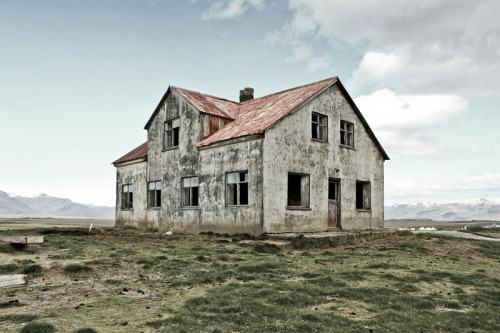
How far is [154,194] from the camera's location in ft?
84.6

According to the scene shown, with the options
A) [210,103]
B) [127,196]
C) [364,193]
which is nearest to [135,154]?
[127,196]

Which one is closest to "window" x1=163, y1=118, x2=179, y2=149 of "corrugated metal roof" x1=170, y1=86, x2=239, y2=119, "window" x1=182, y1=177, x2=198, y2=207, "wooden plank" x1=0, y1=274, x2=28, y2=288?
"corrugated metal roof" x1=170, y1=86, x2=239, y2=119

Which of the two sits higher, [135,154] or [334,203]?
[135,154]

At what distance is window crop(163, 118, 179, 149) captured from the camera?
2427 cm

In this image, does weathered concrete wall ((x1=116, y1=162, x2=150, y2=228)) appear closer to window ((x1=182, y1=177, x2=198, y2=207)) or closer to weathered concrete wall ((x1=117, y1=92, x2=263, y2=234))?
weathered concrete wall ((x1=117, y1=92, x2=263, y2=234))

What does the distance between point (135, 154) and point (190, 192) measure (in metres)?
8.77

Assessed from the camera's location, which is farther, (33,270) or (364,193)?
(364,193)

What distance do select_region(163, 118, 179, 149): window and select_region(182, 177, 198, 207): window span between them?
2815mm

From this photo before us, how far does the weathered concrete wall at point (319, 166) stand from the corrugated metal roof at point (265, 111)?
0.39m

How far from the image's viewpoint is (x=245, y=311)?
6.63m

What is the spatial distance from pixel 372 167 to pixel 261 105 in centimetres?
752

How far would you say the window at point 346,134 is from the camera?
22719 mm

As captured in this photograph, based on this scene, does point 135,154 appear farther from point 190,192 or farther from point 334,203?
point 334,203

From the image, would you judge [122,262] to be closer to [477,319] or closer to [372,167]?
[477,319]
